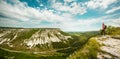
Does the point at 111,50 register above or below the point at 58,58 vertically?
above

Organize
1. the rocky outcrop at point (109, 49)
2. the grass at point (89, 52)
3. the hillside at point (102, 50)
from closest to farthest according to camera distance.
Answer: the rocky outcrop at point (109, 49)
the hillside at point (102, 50)
the grass at point (89, 52)

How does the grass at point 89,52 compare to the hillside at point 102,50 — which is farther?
the grass at point 89,52

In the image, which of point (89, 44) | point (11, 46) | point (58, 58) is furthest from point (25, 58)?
point (89, 44)

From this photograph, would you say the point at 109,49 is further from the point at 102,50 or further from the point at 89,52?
the point at 89,52

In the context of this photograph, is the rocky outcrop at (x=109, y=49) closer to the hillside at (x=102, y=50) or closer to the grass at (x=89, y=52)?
the hillside at (x=102, y=50)

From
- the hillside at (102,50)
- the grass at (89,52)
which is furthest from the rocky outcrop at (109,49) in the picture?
the grass at (89,52)

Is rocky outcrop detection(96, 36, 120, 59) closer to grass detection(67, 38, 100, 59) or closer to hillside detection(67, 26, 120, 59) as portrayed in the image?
hillside detection(67, 26, 120, 59)

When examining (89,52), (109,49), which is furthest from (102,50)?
(89,52)

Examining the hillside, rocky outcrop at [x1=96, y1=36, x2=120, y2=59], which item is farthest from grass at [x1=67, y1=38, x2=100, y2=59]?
rocky outcrop at [x1=96, y1=36, x2=120, y2=59]

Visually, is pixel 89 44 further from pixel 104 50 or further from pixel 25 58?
pixel 25 58

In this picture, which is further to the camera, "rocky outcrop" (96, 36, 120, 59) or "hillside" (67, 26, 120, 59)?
"hillside" (67, 26, 120, 59)

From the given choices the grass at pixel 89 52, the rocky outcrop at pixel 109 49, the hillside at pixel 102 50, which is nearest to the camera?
the rocky outcrop at pixel 109 49
